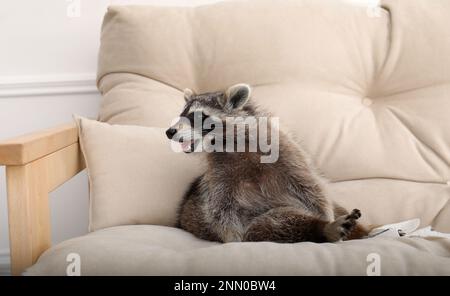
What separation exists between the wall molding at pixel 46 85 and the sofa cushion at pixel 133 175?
26.0 inches

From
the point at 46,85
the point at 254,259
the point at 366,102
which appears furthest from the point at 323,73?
the point at 46,85

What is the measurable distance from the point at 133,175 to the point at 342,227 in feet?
1.66

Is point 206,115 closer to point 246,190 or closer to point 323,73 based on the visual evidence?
point 246,190

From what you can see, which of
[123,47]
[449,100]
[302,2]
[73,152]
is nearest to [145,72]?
[123,47]

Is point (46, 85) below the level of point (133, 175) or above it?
above

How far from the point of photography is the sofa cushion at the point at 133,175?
3.83 ft

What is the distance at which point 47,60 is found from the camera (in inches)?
73.7

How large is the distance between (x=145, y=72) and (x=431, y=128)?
0.81 metres

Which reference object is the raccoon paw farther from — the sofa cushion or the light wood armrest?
the light wood armrest

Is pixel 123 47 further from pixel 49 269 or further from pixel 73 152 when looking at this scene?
pixel 49 269

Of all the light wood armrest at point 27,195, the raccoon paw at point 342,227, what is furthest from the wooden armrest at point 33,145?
the raccoon paw at point 342,227

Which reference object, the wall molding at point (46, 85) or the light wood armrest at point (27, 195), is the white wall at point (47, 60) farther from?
the light wood armrest at point (27, 195)

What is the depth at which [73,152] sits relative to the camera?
128 centimetres

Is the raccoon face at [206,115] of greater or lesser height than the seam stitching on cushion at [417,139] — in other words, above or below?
above
